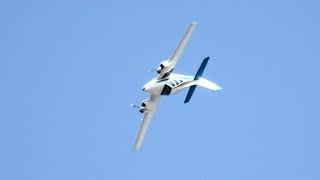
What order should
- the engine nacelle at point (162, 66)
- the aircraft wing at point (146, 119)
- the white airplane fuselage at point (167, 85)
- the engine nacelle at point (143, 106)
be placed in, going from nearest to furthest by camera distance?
the engine nacelle at point (162, 66) < the white airplane fuselage at point (167, 85) < the engine nacelle at point (143, 106) < the aircraft wing at point (146, 119)

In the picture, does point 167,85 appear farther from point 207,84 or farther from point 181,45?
point 207,84

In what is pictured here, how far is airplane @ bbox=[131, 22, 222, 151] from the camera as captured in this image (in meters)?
119

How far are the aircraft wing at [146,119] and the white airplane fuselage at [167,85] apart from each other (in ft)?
7.42

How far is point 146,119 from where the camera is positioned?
406ft

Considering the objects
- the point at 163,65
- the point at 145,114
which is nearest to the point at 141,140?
the point at 145,114

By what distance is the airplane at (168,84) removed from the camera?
119 metres

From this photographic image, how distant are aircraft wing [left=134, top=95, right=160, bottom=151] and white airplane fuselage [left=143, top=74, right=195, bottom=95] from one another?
2.26 metres

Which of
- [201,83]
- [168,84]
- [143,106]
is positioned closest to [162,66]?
[168,84]

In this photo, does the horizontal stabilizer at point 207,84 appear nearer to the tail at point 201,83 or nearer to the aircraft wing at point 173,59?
the tail at point 201,83

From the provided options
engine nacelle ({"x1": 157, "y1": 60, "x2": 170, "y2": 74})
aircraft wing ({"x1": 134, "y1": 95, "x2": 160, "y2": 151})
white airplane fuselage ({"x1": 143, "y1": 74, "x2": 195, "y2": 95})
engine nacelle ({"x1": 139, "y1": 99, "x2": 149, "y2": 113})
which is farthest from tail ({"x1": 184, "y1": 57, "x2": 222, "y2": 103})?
engine nacelle ({"x1": 157, "y1": 60, "x2": 170, "y2": 74})

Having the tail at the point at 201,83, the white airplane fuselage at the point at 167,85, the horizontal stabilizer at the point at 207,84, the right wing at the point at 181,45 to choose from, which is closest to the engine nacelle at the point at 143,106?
the white airplane fuselage at the point at 167,85

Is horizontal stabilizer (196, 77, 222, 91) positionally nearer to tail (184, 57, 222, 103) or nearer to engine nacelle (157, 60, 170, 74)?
tail (184, 57, 222, 103)

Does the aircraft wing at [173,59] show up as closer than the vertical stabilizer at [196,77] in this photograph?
Yes

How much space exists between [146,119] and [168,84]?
625 cm
